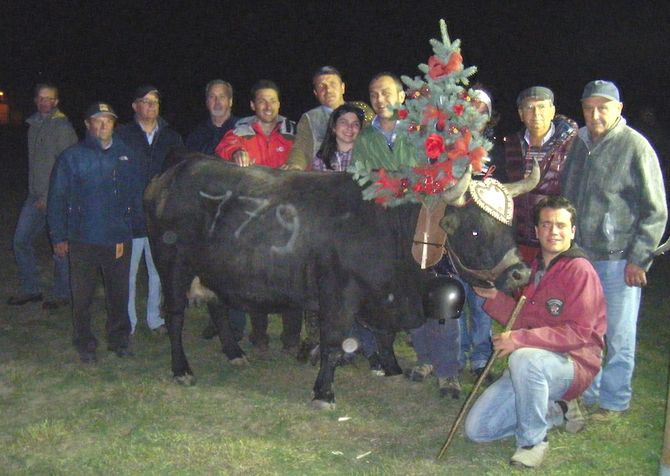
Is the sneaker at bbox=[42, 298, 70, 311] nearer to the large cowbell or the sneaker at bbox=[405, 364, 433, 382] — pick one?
the sneaker at bbox=[405, 364, 433, 382]

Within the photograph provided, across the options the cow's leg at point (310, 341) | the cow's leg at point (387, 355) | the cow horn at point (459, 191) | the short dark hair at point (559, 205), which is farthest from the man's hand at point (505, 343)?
the cow's leg at point (310, 341)

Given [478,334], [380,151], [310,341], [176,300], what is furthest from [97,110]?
[478,334]

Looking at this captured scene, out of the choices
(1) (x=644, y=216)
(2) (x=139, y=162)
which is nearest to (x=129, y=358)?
(2) (x=139, y=162)

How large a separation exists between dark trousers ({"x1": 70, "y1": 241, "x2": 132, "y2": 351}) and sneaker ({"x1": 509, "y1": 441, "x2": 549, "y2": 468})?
3539 mm

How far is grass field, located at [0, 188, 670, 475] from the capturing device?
4.32 metres

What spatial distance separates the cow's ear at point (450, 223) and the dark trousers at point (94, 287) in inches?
111

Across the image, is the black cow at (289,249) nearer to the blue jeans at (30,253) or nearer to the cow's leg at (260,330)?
the cow's leg at (260,330)

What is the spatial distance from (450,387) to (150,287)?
303 cm

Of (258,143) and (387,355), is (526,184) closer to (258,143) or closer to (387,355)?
(387,355)

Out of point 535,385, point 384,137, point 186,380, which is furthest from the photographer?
point 186,380

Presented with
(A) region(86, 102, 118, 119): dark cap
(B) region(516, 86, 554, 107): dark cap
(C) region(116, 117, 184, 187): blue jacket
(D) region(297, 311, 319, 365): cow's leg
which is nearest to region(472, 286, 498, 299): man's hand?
(B) region(516, 86, 554, 107): dark cap

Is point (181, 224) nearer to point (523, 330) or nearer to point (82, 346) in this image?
point (82, 346)

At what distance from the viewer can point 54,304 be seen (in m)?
7.77

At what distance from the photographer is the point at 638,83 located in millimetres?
29469
